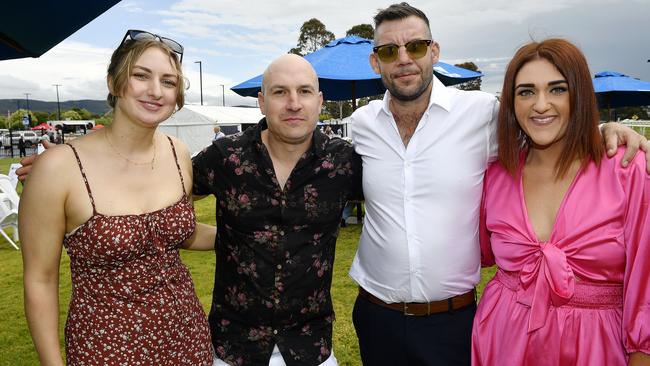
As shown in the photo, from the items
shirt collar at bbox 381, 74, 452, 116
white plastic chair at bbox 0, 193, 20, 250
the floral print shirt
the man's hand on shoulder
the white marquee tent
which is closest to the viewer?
the man's hand on shoulder

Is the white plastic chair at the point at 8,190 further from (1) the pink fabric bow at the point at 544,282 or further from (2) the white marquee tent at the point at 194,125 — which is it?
(2) the white marquee tent at the point at 194,125

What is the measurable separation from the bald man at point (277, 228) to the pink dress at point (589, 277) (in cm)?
93

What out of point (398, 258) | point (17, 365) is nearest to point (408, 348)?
point (398, 258)

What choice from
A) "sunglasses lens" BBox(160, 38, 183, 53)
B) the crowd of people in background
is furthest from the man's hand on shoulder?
"sunglasses lens" BBox(160, 38, 183, 53)

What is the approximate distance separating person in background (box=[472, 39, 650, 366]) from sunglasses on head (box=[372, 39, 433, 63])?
58 cm

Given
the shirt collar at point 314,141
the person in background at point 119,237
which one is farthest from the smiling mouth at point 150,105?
the shirt collar at point 314,141

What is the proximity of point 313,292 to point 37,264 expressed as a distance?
1.21 meters

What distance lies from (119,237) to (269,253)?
679 mm

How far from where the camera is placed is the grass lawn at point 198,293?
437cm

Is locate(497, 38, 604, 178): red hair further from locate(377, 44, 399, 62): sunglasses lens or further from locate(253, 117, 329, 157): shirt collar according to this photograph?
locate(253, 117, 329, 157): shirt collar

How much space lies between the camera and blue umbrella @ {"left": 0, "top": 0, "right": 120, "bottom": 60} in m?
3.24

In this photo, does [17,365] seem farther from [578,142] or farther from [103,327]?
[578,142]

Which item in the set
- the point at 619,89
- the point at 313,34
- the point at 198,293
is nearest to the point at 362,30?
the point at 313,34

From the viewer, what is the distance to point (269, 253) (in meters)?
2.31
